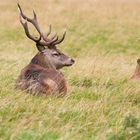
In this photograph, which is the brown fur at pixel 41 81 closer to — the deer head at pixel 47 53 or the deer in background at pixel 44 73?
the deer in background at pixel 44 73

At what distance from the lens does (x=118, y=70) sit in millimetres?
13078

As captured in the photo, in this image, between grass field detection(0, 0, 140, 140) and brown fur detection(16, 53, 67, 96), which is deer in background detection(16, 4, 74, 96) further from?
grass field detection(0, 0, 140, 140)

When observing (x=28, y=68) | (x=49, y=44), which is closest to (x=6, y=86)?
(x=28, y=68)

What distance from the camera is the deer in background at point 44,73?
9203 mm

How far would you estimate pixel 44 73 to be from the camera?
9711mm

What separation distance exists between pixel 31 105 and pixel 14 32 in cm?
1701

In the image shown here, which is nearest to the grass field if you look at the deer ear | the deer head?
the deer head

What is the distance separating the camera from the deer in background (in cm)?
920

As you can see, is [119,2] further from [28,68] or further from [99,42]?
[28,68]

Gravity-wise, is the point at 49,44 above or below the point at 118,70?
above

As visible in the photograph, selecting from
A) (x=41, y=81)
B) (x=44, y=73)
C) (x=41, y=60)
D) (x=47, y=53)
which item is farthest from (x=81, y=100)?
(x=47, y=53)

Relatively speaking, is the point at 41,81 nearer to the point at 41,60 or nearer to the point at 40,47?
the point at 41,60

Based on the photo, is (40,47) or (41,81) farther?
(40,47)

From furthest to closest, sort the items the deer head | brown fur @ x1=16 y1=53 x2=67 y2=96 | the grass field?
the deer head
brown fur @ x1=16 y1=53 x2=67 y2=96
the grass field
